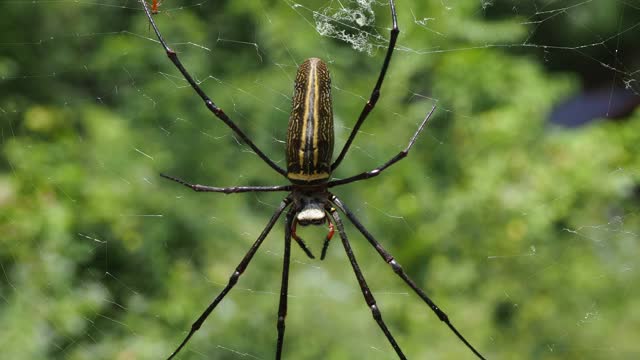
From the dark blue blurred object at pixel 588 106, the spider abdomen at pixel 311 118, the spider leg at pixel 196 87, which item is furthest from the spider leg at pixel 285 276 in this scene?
the dark blue blurred object at pixel 588 106

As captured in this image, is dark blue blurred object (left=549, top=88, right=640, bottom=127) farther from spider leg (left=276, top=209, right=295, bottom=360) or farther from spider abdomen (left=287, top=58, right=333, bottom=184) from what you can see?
spider abdomen (left=287, top=58, right=333, bottom=184)

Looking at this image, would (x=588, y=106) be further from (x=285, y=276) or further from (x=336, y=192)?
(x=285, y=276)

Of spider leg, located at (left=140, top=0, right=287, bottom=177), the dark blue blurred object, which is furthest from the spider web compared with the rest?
the dark blue blurred object

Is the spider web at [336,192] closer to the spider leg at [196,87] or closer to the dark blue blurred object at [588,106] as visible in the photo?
the spider leg at [196,87]

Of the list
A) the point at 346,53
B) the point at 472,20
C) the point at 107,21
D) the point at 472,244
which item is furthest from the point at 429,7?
the point at 107,21

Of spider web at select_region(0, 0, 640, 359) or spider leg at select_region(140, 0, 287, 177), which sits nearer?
spider leg at select_region(140, 0, 287, 177)

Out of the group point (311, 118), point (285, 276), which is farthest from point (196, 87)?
point (285, 276)

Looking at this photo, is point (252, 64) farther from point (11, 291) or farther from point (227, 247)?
point (11, 291)
